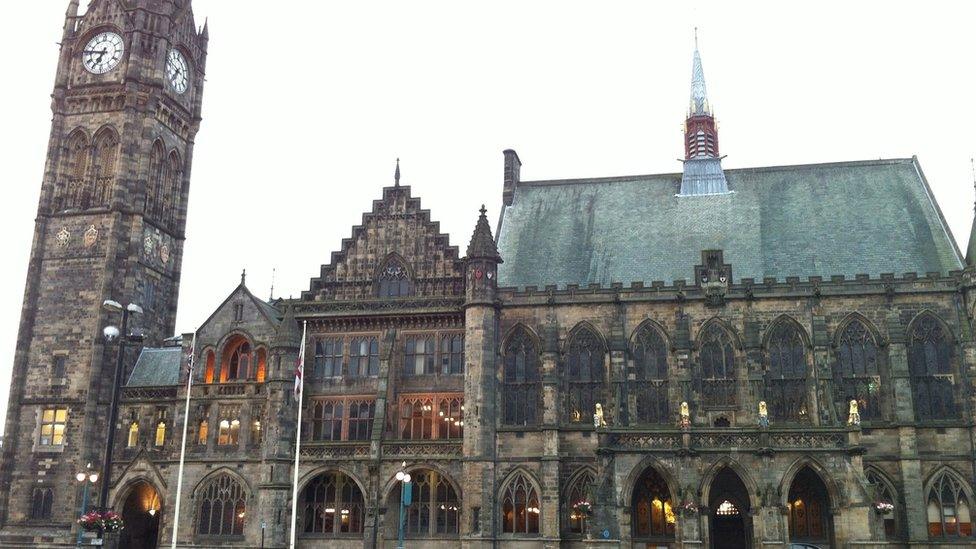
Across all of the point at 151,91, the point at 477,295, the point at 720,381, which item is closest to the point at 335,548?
the point at 477,295

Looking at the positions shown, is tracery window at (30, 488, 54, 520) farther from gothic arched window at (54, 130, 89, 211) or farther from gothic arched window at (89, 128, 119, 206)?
gothic arched window at (89, 128, 119, 206)

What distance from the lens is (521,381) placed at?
1841 inches

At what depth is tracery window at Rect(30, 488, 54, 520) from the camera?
167 ft

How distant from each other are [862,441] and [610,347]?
12.9 meters

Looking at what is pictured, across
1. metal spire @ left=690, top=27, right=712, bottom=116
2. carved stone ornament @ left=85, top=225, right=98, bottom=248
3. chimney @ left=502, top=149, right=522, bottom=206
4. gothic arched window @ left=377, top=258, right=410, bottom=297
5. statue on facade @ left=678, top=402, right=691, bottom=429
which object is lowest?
statue on facade @ left=678, top=402, right=691, bottom=429

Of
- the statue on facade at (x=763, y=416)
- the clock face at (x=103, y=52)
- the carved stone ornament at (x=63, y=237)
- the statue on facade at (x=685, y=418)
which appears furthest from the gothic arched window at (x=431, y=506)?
the clock face at (x=103, y=52)

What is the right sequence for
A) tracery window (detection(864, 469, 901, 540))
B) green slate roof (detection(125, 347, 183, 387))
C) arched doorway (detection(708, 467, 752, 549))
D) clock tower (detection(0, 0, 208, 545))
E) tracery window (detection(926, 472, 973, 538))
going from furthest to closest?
green slate roof (detection(125, 347, 183, 387)), clock tower (detection(0, 0, 208, 545)), arched doorway (detection(708, 467, 752, 549)), tracery window (detection(864, 469, 901, 540)), tracery window (detection(926, 472, 973, 538))

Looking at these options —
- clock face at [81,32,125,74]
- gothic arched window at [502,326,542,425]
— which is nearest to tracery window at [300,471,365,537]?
gothic arched window at [502,326,542,425]

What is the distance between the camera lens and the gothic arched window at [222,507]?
47.7 meters

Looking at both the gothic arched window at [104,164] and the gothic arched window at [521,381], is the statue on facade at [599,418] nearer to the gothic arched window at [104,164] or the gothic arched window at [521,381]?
the gothic arched window at [521,381]

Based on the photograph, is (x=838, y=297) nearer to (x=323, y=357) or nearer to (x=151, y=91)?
(x=323, y=357)

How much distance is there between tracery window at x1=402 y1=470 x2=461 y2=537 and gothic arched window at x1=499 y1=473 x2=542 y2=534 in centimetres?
272

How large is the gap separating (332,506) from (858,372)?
28.0 meters

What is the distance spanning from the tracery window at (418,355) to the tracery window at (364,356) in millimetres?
1678
